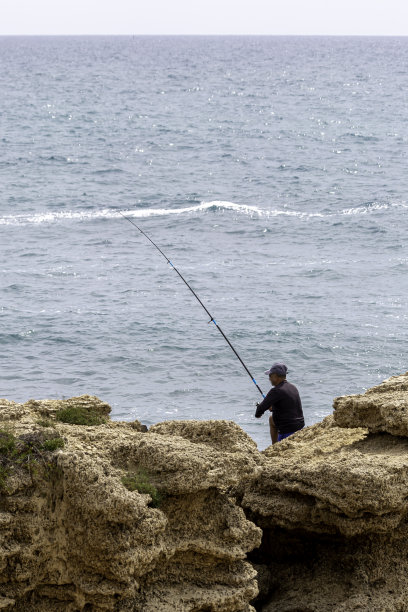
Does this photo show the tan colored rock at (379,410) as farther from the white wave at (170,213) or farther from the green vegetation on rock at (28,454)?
the white wave at (170,213)

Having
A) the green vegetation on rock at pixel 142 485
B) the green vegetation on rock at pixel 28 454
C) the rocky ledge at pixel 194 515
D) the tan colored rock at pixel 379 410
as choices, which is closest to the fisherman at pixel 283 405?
the tan colored rock at pixel 379 410

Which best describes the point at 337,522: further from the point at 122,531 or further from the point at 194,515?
the point at 122,531

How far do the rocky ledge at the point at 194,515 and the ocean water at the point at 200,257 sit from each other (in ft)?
25.6

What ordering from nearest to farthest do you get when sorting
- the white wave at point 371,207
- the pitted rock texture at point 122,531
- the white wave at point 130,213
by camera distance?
1. the pitted rock texture at point 122,531
2. the white wave at point 130,213
3. the white wave at point 371,207

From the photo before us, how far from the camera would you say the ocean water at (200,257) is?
19406mm

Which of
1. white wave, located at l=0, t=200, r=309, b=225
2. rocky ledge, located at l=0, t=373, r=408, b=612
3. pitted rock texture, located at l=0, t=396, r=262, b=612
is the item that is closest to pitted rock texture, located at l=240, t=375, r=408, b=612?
rocky ledge, located at l=0, t=373, r=408, b=612

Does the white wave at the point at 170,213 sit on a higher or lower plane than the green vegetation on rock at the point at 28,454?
lower

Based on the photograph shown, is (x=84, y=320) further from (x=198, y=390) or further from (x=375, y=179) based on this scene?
(x=375, y=179)

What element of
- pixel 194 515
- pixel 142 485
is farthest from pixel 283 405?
pixel 142 485

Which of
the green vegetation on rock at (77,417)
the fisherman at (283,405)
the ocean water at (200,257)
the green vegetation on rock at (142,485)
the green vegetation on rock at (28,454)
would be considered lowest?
the ocean water at (200,257)

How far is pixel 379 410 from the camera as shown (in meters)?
8.74

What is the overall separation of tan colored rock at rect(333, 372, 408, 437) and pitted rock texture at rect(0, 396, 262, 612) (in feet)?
4.94

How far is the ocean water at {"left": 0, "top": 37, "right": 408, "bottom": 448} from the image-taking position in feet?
63.7

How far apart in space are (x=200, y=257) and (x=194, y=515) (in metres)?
20.4
